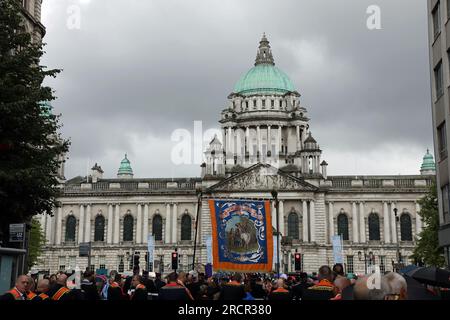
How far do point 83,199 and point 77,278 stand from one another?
72.6 metres

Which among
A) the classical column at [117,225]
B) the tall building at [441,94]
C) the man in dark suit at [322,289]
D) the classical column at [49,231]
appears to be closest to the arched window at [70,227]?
the classical column at [49,231]

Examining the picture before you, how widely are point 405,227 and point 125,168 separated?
52028 millimetres

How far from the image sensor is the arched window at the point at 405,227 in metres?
79.6

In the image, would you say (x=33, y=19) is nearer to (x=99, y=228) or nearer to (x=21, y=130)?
(x=21, y=130)

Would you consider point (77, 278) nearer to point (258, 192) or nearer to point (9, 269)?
point (9, 269)

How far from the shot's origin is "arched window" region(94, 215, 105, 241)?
274 ft

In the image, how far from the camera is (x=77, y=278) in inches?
532

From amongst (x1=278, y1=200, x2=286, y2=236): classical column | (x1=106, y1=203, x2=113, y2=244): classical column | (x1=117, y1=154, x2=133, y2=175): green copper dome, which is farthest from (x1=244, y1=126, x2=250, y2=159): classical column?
(x1=117, y1=154, x2=133, y2=175): green copper dome

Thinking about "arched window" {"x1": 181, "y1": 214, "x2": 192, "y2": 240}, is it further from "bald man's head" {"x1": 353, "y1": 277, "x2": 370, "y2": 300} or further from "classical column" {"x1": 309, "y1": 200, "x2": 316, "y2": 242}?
"bald man's head" {"x1": 353, "y1": 277, "x2": 370, "y2": 300}

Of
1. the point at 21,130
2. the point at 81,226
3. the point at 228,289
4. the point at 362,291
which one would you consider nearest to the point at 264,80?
the point at 81,226

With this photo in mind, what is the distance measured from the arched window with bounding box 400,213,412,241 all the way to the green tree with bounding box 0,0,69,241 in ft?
206

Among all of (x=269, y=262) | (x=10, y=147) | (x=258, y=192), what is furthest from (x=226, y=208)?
(x=258, y=192)

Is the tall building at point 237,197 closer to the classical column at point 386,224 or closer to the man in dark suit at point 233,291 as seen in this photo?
the classical column at point 386,224

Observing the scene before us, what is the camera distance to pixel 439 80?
99.2ft
